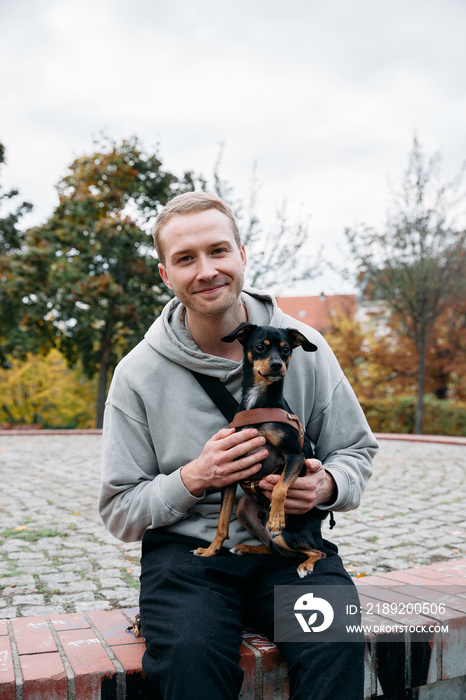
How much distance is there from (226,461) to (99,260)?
16.4 m

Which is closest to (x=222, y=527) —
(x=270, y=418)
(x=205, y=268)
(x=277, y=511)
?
(x=277, y=511)

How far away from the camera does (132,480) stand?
2.44 metres

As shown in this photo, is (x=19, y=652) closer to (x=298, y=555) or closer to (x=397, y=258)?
(x=298, y=555)

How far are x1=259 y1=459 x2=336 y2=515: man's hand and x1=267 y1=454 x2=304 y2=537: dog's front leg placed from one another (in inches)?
1.5

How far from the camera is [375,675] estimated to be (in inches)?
93.5

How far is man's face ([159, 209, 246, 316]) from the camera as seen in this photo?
98.1 inches

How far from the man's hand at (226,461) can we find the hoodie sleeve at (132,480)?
70mm

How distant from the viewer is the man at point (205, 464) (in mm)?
1976

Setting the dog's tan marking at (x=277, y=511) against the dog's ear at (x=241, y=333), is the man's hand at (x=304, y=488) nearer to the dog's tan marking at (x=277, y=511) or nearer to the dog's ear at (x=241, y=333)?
the dog's tan marking at (x=277, y=511)

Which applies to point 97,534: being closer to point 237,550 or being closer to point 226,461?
point 237,550

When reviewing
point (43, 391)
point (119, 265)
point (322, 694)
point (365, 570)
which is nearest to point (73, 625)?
point (322, 694)

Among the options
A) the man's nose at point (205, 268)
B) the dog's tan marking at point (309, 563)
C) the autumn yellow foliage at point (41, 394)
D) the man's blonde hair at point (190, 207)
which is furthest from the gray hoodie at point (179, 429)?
the autumn yellow foliage at point (41, 394)

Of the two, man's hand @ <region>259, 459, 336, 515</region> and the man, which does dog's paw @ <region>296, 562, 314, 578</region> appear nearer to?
the man

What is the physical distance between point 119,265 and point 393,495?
1280 centimetres
